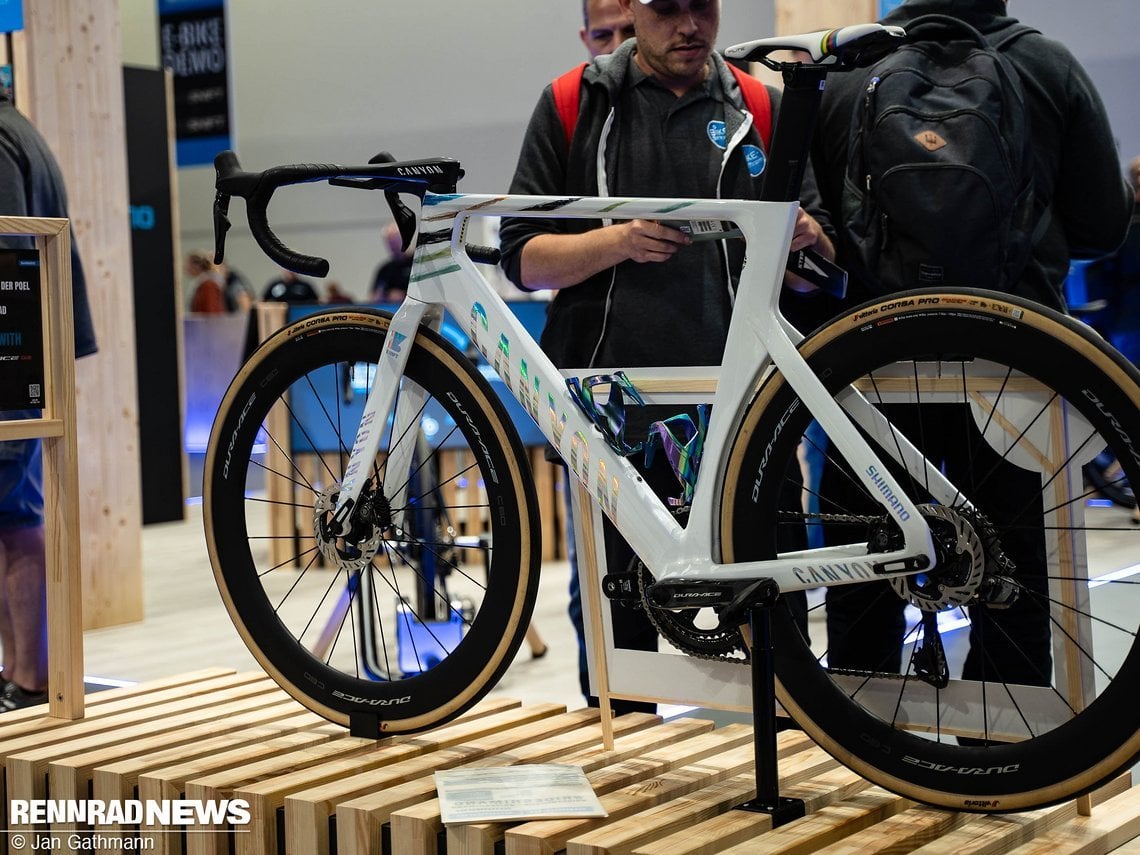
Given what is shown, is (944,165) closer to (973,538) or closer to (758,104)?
(758,104)

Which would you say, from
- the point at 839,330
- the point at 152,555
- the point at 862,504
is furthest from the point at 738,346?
the point at 152,555

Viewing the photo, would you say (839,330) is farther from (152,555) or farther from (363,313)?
(152,555)

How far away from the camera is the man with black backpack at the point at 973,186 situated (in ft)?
7.61

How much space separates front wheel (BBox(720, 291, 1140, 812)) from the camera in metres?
1.89

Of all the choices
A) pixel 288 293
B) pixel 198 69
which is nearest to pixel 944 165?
pixel 288 293

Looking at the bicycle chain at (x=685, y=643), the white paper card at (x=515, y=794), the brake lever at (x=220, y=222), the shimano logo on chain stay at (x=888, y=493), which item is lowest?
the white paper card at (x=515, y=794)

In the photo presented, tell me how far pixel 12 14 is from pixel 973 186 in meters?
4.01

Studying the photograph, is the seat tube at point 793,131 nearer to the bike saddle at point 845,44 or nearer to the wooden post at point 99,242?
the bike saddle at point 845,44

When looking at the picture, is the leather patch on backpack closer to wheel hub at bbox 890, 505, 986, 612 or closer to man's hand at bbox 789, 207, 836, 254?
man's hand at bbox 789, 207, 836, 254

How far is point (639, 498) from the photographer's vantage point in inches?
86.7

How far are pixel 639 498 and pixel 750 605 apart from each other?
0.87 feet

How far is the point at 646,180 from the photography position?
2.62m

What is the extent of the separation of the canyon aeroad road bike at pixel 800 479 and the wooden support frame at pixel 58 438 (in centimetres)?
51

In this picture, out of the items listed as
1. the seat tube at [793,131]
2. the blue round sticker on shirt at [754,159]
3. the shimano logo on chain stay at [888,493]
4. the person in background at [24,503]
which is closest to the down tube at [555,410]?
the shimano logo on chain stay at [888,493]
